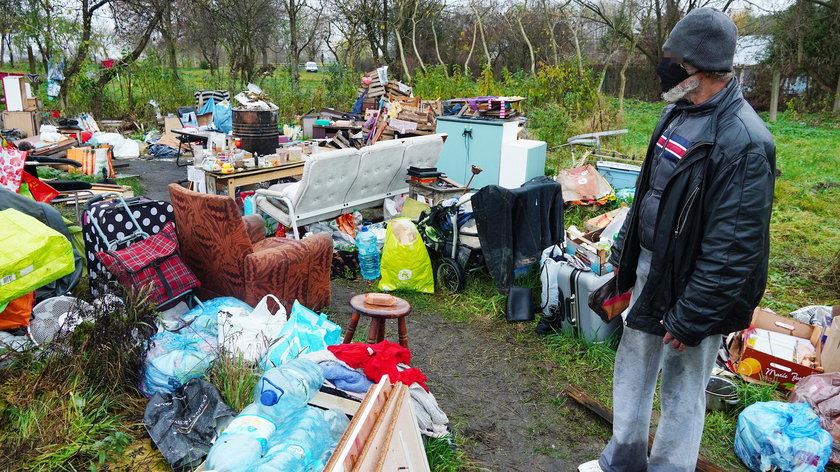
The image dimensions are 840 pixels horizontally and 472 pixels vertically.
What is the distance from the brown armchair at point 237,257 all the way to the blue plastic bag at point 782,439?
296cm

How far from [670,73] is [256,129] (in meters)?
6.42

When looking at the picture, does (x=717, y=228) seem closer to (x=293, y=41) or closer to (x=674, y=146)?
(x=674, y=146)

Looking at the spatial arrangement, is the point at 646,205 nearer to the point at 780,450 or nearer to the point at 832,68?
the point at 780,450

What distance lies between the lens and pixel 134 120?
47.5 feet

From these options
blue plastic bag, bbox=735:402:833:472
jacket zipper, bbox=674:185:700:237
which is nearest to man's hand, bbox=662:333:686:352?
jacket zipper, bbox=674:185:700:237

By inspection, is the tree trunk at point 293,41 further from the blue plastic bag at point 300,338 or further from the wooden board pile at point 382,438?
the wooden board pile at point 382,438

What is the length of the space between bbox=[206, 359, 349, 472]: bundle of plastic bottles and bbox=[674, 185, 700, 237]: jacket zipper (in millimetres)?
1731

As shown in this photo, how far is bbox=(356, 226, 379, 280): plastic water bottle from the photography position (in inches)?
219

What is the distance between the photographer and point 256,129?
25.4 ft

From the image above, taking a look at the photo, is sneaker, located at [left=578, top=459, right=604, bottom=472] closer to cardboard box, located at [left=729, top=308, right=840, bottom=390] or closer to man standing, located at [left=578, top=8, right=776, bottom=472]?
man standing, located at [left=578, top=8, right=776, bottom=472]

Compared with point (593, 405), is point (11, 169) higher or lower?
higher

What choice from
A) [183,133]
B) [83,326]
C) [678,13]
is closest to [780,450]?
[83,326]

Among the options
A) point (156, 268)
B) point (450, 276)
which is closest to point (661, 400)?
point (450, 276)

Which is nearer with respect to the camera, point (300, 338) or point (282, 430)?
point (282, 430)
